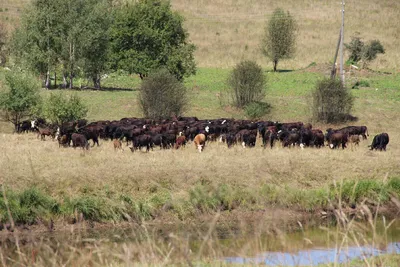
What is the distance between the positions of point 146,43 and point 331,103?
19.4 metres

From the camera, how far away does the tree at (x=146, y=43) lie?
5950 centimetres

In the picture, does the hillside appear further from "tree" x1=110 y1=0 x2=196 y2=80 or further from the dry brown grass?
the dry brown grass

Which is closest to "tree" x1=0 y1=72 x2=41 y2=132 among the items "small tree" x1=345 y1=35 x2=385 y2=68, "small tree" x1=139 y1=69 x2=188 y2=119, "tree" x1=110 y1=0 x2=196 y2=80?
"small tree" x1=139 y1=69 x2=188 y2=119

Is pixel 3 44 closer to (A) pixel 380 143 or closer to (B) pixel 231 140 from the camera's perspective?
(B) pixel 231 140

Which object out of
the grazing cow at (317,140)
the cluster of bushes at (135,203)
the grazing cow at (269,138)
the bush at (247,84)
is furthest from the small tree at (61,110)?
the cluster of bushes at (135,203)

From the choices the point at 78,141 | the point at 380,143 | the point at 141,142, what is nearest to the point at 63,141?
the point at 78,141

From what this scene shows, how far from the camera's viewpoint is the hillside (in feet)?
261

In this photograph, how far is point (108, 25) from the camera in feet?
198

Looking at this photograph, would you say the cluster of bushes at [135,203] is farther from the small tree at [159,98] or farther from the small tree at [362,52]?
the small tree at [362,52]

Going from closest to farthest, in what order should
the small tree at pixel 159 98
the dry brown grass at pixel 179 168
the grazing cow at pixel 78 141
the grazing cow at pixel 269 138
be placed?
the dry brown grass at pixel 179 168
the grazing cow at pixel 78 141
the grazing cow at pixel 269 138
the small tree at pixel 159 98

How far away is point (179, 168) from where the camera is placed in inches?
952

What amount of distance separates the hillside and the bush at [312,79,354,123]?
26.7 m

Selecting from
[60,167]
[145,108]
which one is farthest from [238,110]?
[60,167]

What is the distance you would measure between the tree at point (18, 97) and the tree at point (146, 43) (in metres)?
18.2
